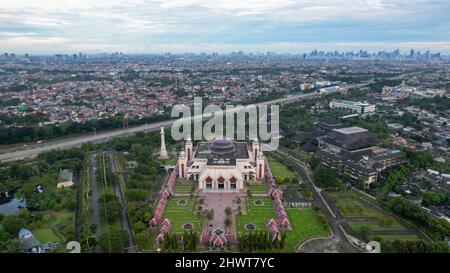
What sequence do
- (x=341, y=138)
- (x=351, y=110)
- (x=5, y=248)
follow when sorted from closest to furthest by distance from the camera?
(x=5, y=248) < (x=341, y=138) < (x=351, y=110)

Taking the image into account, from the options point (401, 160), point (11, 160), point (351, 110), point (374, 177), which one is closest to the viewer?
point (374, 177)

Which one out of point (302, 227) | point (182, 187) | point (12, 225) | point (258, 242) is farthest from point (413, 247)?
point (12, 225)

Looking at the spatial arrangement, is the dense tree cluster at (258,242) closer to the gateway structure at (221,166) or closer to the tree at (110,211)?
the tree at (110,211)

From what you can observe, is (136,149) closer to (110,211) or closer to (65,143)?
(65,143)

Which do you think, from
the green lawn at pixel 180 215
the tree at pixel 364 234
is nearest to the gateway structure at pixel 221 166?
the green lawn at pixel 180 215

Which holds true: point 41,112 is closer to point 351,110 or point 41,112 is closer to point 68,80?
point 68,80

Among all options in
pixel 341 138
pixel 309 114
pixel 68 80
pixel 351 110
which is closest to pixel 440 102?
pixel 351 110
